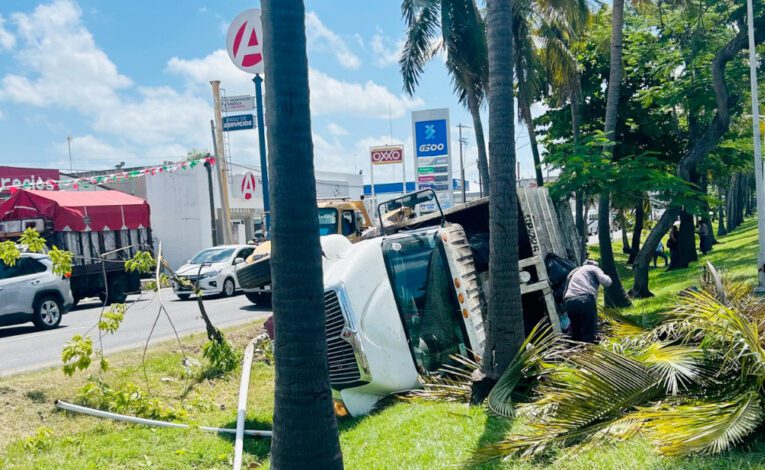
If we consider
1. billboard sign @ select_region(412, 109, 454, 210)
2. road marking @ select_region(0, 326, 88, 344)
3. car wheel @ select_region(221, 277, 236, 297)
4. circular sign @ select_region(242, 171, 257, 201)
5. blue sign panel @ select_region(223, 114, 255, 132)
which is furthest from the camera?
blue sign panel @ select_region(223, 114, 255, 132)

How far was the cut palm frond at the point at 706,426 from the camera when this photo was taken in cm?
440

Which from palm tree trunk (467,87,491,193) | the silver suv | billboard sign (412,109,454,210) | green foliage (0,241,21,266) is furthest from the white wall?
green foliage (0,241,21,266)

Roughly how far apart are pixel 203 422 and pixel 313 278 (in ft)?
15.0

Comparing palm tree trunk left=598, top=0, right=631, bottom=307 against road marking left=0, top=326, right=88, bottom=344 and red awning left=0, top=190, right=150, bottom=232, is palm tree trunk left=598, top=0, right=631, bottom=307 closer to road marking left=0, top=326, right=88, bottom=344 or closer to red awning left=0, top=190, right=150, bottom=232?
road marking left=0, top=326, right=88, bottom=344

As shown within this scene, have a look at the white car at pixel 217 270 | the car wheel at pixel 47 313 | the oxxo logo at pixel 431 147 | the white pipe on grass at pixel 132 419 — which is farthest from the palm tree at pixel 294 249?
the oxxo logo at pixel 431 147

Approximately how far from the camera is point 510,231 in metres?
7.12

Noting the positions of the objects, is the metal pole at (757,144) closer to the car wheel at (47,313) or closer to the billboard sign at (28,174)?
the car wheel at (47,313)

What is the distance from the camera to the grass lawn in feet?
15.7

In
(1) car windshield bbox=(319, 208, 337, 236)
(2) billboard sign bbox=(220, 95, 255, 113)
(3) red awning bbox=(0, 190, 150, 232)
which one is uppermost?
(2) billboard sign bbox=(220, 95, 255, 113)

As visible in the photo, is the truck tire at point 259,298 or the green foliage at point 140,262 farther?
the truck tire at point 259,298

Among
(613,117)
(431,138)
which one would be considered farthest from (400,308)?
(431,138)

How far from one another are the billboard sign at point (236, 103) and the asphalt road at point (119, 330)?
1595 cm

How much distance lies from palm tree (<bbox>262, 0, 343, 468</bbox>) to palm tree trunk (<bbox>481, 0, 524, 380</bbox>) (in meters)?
3.44

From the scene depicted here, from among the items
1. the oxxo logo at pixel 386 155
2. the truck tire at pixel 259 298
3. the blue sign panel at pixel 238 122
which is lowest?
the truck tire at pixel 259 298
